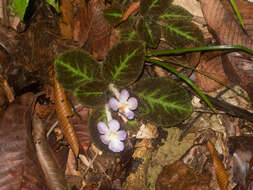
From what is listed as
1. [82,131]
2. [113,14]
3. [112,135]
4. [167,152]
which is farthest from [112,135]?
[113,14]

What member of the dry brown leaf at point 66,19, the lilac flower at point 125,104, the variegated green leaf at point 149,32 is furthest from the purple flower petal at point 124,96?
the dry brown leaf at point 66,19

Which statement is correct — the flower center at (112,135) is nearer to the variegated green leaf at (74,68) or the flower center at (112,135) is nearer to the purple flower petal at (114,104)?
the purple flower petal at (114,104)

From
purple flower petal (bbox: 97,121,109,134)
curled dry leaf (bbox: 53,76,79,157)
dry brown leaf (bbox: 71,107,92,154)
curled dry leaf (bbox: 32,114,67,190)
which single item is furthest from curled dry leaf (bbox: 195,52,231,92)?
curled dry leaf (bbox: 32,114,67,190)

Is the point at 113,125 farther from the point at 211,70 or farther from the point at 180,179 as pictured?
the point at 211,70

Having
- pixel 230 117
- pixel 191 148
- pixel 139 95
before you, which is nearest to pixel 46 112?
pixel 139 95

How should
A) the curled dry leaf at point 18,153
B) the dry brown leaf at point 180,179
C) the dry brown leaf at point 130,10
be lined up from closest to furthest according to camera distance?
the curled dry leaf at point 18,153 < the dry brown leaf at point 180,179 < the dry brown leaf at point 130,10

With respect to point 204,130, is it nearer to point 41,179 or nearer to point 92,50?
point 92,50
